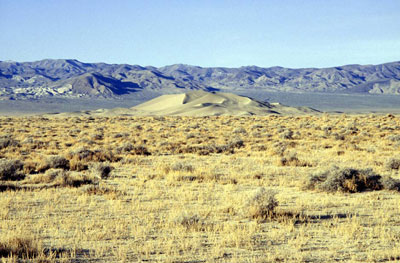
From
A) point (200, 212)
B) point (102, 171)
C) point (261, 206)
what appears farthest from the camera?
point (102, 171)

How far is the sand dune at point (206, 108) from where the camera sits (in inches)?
3349

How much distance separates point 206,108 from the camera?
87438 millimetres

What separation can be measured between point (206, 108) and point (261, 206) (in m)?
78.3

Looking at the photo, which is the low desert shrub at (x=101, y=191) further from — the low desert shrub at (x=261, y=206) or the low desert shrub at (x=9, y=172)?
the low desert shrub at (x=261, y=206)

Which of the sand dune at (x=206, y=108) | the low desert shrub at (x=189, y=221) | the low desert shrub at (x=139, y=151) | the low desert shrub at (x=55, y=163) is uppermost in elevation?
the low desert shrub at (x=189, y=221)

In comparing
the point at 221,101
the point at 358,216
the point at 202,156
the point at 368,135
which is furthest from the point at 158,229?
the point at 221,101

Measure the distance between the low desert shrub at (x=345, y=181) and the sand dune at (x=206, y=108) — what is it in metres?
66.4

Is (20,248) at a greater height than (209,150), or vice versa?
(20,248)

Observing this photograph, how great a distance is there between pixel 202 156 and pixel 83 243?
42.1ft

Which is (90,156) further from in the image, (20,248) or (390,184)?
(390,184)

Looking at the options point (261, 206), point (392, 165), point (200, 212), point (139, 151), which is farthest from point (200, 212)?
point (139, 151)

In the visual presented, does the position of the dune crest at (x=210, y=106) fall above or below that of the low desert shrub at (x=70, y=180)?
below

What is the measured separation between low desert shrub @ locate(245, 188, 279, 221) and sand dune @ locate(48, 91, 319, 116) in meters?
69.7

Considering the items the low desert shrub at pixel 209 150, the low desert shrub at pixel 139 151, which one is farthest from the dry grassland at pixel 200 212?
the low desert shrub at pixel 209 150
